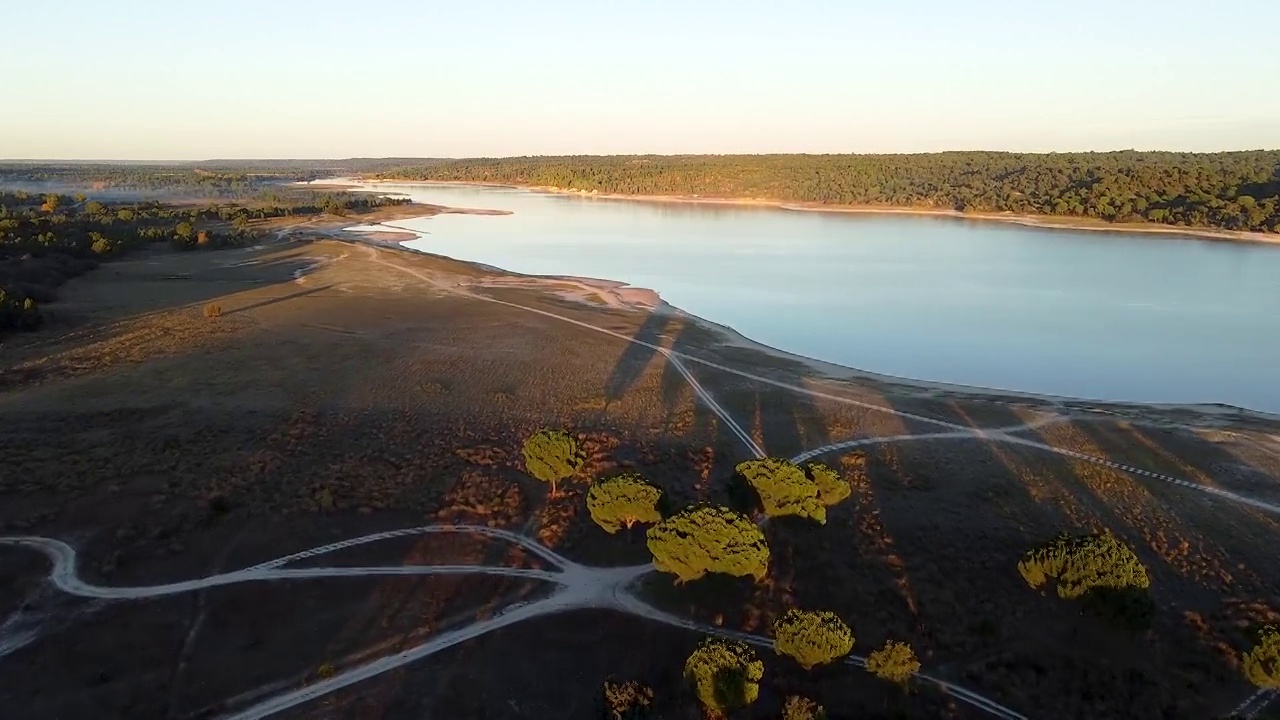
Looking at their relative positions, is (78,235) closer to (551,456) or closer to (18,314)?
(18,314)

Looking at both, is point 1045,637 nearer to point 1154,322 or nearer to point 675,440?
point 675,440

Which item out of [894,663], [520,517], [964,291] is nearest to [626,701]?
[894,663]

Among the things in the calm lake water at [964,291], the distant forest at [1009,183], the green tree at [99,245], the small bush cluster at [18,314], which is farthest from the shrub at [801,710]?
the distant forest at [1009,183]

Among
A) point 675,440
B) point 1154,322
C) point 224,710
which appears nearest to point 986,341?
point 1154,322

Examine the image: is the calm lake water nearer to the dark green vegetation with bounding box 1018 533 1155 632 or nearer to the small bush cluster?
the dark green vegetation with bounding box 1018 533 1155 632

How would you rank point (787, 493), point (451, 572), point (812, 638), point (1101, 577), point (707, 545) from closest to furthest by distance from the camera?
point (812, 638), point (1101, 577), point (707, 545), point (451, 572), point (787, 493)

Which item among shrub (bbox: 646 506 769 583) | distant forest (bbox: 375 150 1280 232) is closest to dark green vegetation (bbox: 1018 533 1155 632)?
shrub (bbox: 646 506 769 583)
